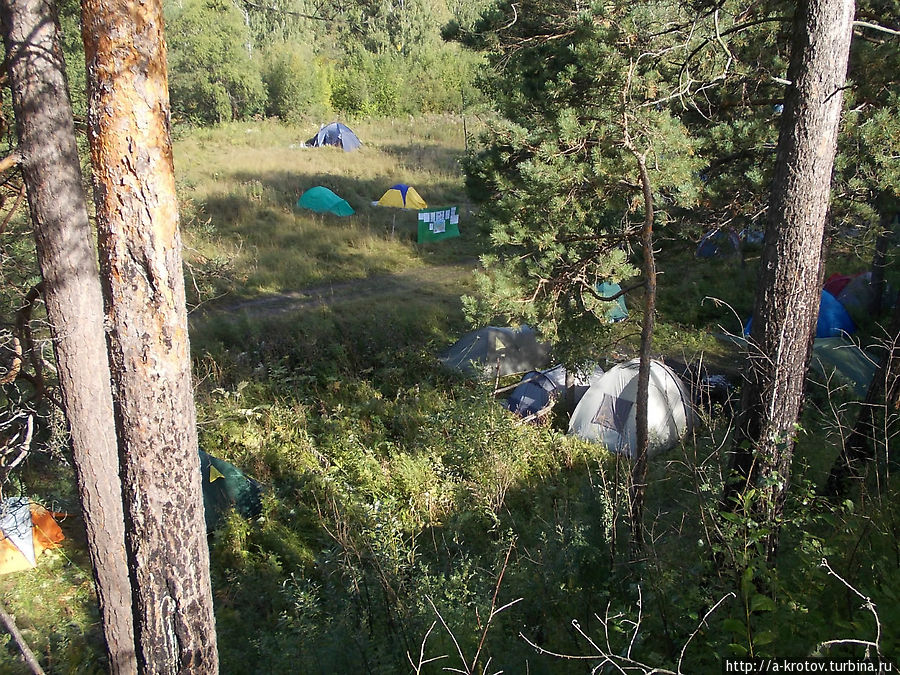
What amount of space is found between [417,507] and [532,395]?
3697 millimetres

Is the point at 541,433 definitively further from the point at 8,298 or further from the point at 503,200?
the point at 8,298

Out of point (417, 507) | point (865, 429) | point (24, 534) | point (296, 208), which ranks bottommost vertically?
point (417, 507)

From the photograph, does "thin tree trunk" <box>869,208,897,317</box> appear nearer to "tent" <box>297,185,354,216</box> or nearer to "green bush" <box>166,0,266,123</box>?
"tent" <box>297,185,354,216</box>

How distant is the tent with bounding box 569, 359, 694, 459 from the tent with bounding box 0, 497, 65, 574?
699cm

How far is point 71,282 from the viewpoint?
348 centimetres

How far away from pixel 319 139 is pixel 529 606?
2648 centimetres

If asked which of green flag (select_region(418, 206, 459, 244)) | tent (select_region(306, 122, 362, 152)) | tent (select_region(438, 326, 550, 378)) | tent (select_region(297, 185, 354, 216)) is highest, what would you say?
tent (select_region(306, 122, 362, 152))

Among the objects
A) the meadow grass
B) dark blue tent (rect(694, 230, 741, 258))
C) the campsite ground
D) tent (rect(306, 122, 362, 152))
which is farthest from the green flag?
tent (rect(306, 122, 362, 152))

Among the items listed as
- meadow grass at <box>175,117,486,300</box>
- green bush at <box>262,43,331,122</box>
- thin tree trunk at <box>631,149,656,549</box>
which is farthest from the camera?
green bush at <box>262,43,331,122</box>

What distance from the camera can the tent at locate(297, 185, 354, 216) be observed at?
18.9m

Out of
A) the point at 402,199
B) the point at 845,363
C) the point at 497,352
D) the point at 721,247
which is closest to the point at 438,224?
the point at 402,199

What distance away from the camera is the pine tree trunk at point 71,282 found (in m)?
3.29

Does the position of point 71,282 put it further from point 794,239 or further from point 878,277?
→ point 878,277

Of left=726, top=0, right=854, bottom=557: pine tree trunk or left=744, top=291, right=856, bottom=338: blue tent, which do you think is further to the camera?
left=744, top=291, right=856, bottom=338: blue tent
